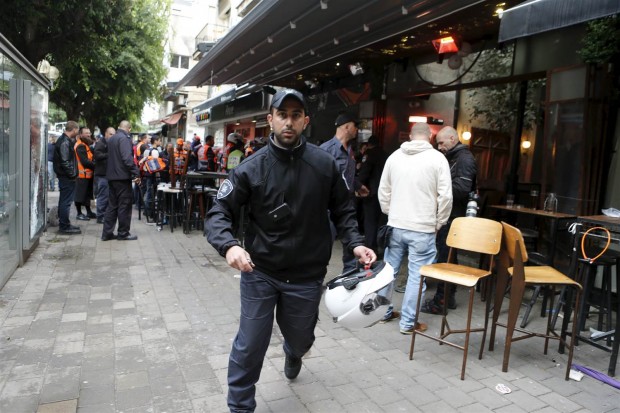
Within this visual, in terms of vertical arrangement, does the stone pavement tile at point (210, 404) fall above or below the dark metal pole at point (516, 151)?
below

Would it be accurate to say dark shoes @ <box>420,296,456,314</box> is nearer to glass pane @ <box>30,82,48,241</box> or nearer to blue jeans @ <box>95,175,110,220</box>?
glass pane @ <box>30,82,48,241</box>

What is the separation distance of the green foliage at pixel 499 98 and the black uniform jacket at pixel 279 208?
16.8 feet

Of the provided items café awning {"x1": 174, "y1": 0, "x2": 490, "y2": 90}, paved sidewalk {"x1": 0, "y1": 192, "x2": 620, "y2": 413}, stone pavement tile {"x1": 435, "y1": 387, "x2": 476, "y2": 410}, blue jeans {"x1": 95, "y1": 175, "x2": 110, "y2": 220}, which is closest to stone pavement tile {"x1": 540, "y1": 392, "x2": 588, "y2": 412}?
paved sidewalk {"x1": 0, "y1": 192, "x2": 620, "y2": 413}

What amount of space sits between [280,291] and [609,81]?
4887mm

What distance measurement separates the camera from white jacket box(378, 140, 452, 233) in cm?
405

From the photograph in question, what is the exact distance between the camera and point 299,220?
2539 millimetres

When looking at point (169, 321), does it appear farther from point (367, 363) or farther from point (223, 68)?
point (223, 68)

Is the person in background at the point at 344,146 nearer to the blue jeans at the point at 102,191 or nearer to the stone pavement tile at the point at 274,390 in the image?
the stone pavement tile at the point at 274,390

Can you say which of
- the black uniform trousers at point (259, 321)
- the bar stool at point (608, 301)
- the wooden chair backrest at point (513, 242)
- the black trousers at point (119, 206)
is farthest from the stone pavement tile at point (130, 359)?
the black trousers at point (119, 206)

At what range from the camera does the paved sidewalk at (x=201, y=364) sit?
2.95m

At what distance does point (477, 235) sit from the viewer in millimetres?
3783

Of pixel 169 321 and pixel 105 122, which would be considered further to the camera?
pixel 105 122

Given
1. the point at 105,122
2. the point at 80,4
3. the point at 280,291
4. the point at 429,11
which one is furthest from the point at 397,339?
the point at 105,122

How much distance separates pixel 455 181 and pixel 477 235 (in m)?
1.06
